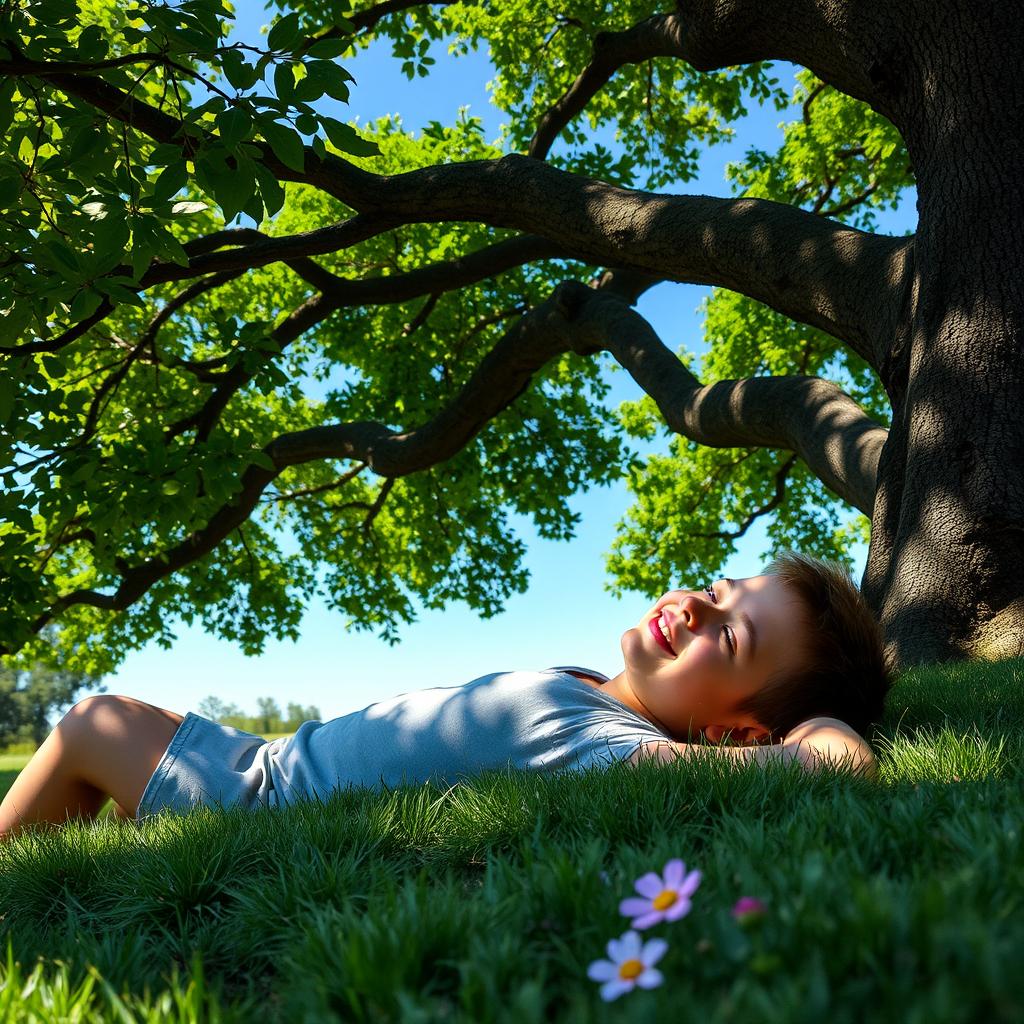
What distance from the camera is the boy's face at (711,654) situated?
2.88m

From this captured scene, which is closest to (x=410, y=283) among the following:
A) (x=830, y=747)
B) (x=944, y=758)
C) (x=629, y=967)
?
(x=830, y=747)

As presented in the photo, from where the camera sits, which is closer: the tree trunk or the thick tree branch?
the tree trunk

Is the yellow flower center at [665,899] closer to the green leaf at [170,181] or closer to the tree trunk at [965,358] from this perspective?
the green leaf at [170,181]

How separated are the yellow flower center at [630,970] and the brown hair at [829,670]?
7.20ft

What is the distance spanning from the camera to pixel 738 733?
3033 mm

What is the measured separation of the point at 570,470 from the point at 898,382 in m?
7.32

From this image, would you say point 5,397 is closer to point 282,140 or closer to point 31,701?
point 282,140

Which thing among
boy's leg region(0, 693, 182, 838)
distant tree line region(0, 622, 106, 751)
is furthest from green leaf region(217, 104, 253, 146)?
distant tree line region(0, 622, 106, 751)

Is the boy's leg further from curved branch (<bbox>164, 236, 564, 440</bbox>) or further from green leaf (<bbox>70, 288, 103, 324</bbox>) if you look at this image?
curved branch (<bbox>164, 236, 564, 440</bbox>)

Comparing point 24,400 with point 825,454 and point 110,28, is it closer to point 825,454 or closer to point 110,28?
point 825,454

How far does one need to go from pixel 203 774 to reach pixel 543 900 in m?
2.08

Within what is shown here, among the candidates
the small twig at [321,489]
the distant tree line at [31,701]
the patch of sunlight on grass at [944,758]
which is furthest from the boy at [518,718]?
the distant tree line at [31,701]

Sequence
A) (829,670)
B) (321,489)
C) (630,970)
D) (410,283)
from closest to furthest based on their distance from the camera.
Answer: (630,970) → (829,670) → (410,283) → (321,489)

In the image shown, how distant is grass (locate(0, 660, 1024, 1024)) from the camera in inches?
31.3
